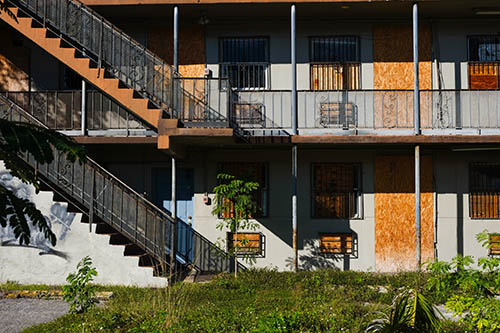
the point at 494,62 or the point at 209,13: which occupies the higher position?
the point at 209,13

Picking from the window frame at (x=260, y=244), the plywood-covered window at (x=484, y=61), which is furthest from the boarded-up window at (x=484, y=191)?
the window frame at (x=260, y=244)

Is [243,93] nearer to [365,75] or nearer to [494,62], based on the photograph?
[365,75]

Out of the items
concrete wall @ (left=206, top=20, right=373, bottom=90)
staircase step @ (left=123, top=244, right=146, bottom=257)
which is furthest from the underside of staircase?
concrete wall @ (left=206, top=20, right=373, bottom=90)

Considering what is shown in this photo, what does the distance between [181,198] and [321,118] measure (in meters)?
4.88

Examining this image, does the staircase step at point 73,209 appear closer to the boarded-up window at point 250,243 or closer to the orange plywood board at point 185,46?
the boarded-up window at point 250,243

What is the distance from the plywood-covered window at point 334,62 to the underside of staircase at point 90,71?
5355mm

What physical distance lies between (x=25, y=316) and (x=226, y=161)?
745 centimetres

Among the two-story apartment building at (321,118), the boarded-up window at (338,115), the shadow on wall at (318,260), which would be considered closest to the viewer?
the two-story apartment building at (321,118)

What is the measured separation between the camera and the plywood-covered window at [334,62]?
15.7 m

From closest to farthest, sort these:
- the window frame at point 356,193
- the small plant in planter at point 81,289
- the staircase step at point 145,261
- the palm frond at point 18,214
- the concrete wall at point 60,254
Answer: the palm frond at point 18,214 → the small plant in planter at point 81,289 → the concrete wall at point 60,254 → the staircase step at point 145,261 → the window frame at point 356,193

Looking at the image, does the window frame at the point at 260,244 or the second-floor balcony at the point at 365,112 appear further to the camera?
the window frame at the point at 260,244

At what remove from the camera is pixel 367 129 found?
47.8ft

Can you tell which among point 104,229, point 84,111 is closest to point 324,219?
point 104,229

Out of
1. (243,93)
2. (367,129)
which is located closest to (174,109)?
(243,93)
